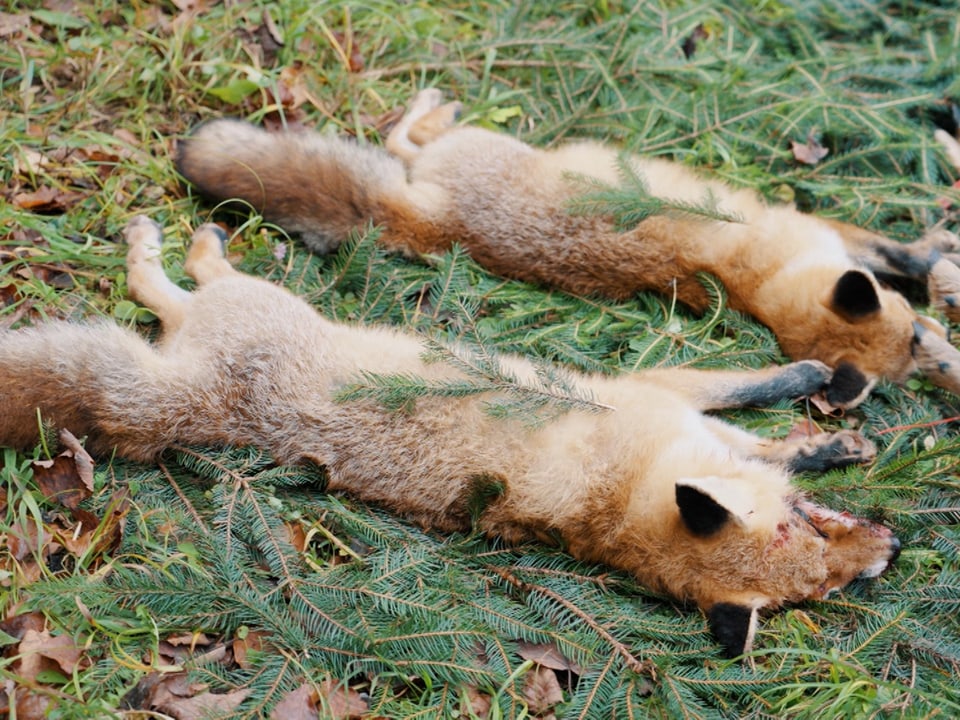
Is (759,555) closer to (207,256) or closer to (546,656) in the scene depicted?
(546,656)

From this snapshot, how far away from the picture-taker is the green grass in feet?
13.8

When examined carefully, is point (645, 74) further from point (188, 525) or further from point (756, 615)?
point (188, 525)

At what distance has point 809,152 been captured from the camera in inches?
267

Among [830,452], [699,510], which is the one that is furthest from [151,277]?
[830,452]

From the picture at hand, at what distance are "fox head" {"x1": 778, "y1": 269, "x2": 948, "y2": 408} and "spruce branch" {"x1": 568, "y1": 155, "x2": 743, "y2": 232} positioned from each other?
2.79 ft

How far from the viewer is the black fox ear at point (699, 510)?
13.9 feet

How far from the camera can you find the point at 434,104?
6887 mm

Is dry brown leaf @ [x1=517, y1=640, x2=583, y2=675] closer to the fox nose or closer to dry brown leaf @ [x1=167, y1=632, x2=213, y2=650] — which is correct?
dry brown leaf @ [x1=167, y1=632, x2=213, y2=650]

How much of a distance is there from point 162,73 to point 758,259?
4623 millimetres

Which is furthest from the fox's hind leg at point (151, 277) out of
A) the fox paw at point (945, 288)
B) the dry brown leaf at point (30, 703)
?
the fox paw at point (945, 288)

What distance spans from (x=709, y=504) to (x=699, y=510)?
0.23 ft

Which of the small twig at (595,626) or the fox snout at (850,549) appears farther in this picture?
the fox snout at (850,549)

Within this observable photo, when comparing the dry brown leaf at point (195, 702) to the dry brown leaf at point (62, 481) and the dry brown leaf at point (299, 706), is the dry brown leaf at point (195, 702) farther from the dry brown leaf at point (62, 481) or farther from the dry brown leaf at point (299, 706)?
the dry brown leaf at point (62, 481)

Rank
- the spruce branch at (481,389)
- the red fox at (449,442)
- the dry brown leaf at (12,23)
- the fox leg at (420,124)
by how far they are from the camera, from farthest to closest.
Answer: the fox leg at (420,124)
the dry brown leaf at (12,23)
the spruce branch at (481,389)
the red fox at (449,442)
